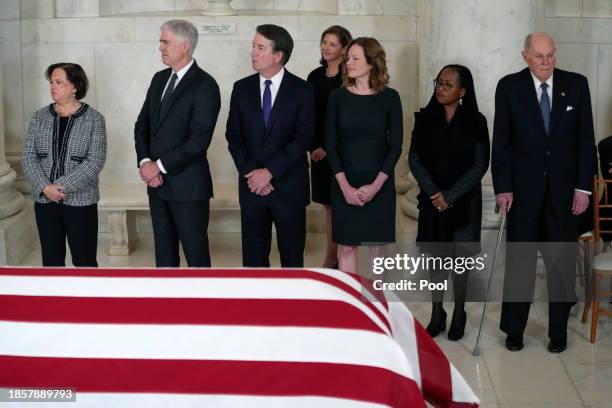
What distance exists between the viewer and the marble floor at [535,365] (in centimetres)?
598

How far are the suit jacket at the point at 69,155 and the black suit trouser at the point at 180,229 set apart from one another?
0.44 m

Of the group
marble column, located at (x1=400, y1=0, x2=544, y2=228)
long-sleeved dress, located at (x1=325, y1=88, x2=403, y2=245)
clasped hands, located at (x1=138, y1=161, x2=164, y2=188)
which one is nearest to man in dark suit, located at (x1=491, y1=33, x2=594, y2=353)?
long-sleeved dress, located at (x1=325, y1=88, x2=403, y2=245)

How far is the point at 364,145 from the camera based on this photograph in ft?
22.6

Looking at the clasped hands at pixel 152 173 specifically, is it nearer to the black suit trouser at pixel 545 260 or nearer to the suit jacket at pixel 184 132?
the suit jacket at pixel 184 132

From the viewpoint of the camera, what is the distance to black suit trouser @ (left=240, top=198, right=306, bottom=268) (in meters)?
7.09

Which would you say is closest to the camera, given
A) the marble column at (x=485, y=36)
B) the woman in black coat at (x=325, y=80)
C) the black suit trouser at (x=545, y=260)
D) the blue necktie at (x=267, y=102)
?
the black suit trouser at (x=545, y=260)

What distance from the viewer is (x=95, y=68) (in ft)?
31.0

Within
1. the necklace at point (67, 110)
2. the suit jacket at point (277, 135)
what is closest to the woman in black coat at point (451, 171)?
the suit jacket at point (277, 135)

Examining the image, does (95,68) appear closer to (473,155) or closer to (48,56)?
(48,56)

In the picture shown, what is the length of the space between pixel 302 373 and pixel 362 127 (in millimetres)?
2588

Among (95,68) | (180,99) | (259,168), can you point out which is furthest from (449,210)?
(95,68)

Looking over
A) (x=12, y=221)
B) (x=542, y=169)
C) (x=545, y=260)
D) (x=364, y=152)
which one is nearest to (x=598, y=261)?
(x=545, y=260)

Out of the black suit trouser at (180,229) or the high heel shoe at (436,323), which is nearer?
the high heel shoe at (436,323)

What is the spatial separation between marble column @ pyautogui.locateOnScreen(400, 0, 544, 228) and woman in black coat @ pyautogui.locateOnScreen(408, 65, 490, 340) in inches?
40.4
